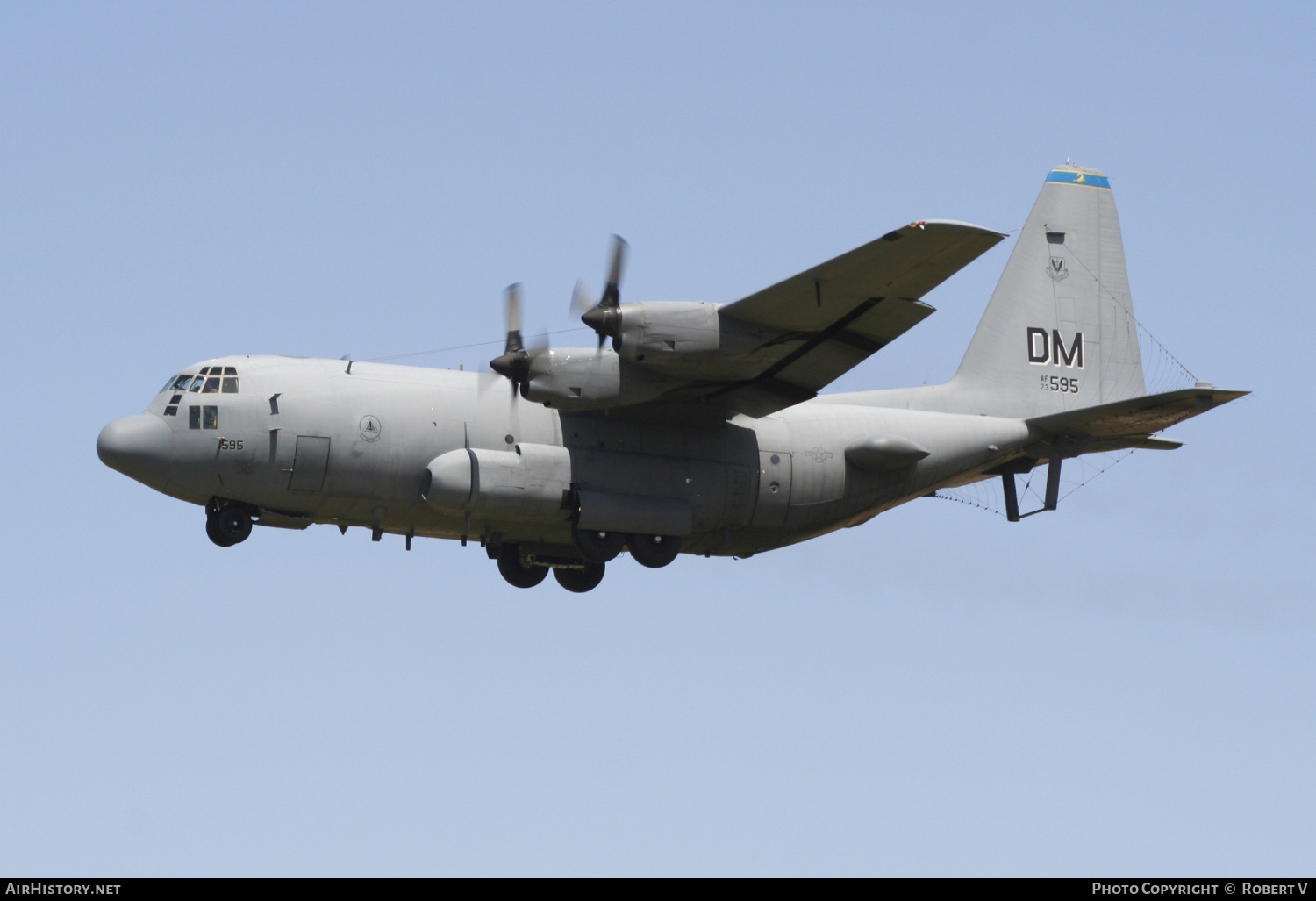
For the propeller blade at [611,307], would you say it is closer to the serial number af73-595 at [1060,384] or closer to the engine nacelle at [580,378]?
the engine nacelle at [580,378]

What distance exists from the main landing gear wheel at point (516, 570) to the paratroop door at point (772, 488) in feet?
10.2

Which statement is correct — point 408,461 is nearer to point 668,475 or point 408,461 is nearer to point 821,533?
point 668,475

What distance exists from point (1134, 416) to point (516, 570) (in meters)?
8.90

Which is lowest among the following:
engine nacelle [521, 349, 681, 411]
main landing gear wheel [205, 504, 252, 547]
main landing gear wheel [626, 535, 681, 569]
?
main landing gear wheel [626, 535, 681, 569]

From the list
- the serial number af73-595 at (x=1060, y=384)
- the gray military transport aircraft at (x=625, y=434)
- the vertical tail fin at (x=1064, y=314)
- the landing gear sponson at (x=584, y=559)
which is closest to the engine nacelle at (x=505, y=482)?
the gray military transport aircraft at (x=625, y=434)

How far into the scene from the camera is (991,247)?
20.2 metres

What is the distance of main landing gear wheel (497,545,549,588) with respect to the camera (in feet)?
78.3

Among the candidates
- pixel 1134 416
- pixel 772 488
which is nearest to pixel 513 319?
pixel 772 488

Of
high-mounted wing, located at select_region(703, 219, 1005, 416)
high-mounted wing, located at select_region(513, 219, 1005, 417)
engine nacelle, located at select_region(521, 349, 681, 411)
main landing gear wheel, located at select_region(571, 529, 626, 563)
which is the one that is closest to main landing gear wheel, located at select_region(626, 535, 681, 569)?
main landing gear wheel, located at select_region(571, 529, 626, 563)

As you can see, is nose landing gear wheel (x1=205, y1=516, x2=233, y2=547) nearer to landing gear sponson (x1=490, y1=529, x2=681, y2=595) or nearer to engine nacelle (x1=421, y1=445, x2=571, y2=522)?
engine nacelle (x1=421, y1=445, x2=571, y2=522)

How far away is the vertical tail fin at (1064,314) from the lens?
2677 centimetres

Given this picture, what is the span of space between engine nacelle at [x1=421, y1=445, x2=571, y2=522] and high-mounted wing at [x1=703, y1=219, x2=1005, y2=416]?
231cm

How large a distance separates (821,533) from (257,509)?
7.99 metres
